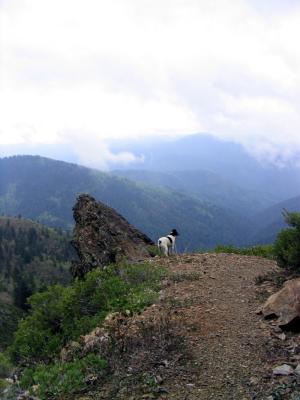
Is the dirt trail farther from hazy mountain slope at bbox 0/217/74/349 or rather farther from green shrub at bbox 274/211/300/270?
hazy mountain slope at bbox 0/217/74/349

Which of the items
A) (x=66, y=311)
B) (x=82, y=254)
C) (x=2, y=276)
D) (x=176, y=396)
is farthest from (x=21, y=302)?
(x=176, y=396)

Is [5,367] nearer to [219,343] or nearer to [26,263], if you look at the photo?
[219,343]

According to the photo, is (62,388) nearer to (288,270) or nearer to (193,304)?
(193,304)

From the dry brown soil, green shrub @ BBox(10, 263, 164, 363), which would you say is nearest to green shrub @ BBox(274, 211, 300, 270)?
the dry brown soil

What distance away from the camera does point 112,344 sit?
324 inches

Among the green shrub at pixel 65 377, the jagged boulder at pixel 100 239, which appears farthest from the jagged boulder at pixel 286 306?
the jagged boulder at pixel 100 239

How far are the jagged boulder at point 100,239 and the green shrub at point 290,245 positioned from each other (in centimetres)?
609

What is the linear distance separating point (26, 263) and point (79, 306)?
147 meters

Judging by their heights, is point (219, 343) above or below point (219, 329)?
below

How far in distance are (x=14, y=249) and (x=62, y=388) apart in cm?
16896

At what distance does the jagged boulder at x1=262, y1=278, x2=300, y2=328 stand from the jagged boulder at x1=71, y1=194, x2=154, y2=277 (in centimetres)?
810

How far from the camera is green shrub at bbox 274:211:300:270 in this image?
1171 cm

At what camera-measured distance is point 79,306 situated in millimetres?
11883

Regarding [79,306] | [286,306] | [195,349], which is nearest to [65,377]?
[195,349]
